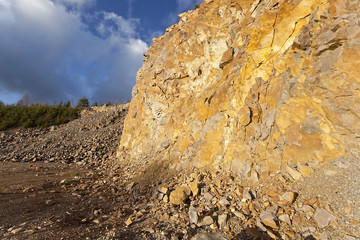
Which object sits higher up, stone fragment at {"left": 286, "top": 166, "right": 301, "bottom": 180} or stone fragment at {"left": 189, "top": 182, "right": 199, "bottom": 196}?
stone fragment at {"left": 189, "top": 182, "right": 199, "bottom": 196}

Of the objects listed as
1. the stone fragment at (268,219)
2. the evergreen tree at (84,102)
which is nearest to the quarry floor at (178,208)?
the stone fragment at (268,219)

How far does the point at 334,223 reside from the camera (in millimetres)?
3301

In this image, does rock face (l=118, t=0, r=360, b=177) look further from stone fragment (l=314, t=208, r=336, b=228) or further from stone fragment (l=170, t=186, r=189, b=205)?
stone fragment (l=170, t=186, r=189, b=205)

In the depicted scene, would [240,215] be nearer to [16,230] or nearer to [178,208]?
[178,208]

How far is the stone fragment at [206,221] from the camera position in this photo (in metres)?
4.06

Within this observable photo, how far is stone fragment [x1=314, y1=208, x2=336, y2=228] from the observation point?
3.35 m

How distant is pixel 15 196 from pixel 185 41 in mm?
10812

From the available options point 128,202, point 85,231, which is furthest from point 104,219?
point 128,202

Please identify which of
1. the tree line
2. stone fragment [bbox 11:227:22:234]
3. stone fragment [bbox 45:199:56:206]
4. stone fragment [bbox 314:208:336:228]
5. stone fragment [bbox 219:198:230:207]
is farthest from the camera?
the tree line

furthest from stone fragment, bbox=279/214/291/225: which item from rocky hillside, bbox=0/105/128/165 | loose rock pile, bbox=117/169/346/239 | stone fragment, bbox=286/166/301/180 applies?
rocky hillside, bbox=0/105/128/165

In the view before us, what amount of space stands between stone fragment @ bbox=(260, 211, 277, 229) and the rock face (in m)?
1.23

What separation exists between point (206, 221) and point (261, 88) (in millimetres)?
4487

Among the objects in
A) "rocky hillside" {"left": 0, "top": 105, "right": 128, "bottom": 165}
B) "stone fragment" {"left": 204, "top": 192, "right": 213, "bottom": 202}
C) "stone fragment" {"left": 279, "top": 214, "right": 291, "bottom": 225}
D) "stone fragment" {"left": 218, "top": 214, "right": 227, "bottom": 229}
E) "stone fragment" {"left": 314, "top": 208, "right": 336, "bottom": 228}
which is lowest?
"stone fragment" {"left": 314, "top": 208, "right": 336, "bottom": 228}

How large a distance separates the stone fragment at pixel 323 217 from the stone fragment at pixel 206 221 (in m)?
2.18
